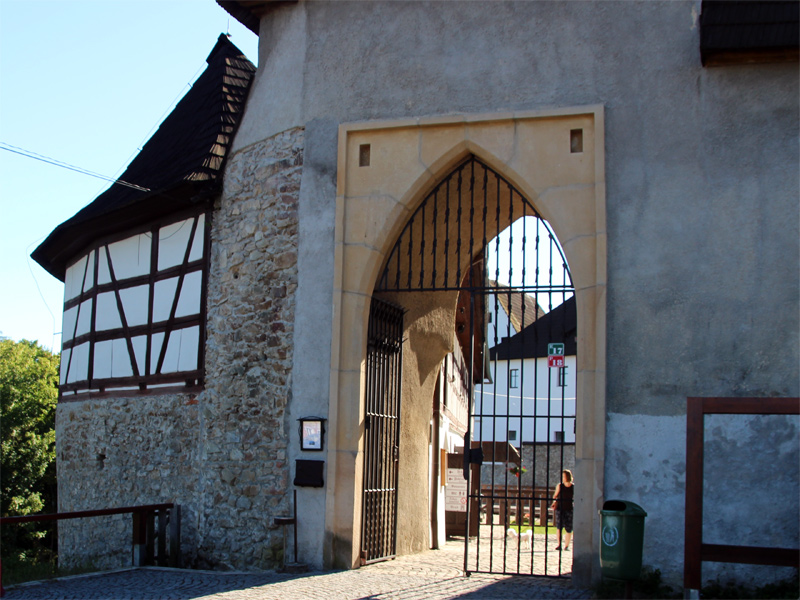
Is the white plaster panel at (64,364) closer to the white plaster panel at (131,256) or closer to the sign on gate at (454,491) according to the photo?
the white plaster panel at (131,256)

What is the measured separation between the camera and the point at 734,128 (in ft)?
29.0

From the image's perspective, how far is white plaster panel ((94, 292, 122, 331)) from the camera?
43.7ft

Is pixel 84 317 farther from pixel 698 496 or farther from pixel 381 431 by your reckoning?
pixel 698 496

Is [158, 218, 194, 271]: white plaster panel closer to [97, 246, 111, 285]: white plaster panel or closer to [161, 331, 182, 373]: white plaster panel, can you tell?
[161, 331, 182, 373]: white plaster panel

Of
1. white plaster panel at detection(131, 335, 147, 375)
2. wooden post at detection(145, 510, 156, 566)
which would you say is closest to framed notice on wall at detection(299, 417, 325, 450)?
wooden post at detection(145, 510, 156, 566)

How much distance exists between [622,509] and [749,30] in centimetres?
451

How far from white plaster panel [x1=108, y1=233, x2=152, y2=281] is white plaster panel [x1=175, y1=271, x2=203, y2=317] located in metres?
1.16

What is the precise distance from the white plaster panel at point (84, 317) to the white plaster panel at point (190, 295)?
2.99 m

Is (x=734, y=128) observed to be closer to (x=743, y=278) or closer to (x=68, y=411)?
(x=743, y=278)

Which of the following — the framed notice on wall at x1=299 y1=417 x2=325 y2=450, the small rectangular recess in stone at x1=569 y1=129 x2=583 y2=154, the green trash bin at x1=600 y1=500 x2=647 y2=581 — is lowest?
the green trash bin at x1=600 y1=500 x2=647 y2=581

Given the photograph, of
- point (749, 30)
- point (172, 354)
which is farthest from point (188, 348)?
point (749, 30)

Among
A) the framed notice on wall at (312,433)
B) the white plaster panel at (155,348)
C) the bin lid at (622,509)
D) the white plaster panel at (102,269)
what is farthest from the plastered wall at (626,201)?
the white plaster panel at (102,269)

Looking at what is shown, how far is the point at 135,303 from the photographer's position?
12828 mm

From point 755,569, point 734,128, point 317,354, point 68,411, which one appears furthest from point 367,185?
point 68,411
